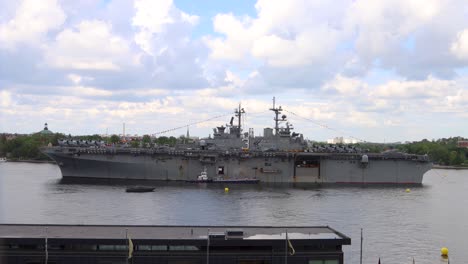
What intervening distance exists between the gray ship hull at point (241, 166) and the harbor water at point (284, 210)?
4.65m

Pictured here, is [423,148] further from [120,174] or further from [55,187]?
[55,187]

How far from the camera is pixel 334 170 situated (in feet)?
189

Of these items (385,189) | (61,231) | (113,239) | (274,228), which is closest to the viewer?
(113,239)

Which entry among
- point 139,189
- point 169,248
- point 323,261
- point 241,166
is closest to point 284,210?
point 139,189

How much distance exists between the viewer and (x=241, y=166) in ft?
187

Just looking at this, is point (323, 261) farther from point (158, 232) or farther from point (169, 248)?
point (158, 232)

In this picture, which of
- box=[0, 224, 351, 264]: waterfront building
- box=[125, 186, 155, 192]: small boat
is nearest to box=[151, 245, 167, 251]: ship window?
box=[0, 224, 351, 264]: waterfront building

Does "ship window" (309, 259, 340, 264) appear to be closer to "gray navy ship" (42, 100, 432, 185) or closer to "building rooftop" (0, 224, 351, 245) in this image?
"building rooftop" (0, 224, 351, 245)

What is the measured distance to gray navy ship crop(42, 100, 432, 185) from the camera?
5575 centimetres

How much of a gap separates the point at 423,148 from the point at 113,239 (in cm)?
11612

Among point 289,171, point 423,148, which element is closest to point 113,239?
point 289,171

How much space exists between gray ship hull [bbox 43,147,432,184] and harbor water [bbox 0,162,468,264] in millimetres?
4646

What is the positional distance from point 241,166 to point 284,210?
69.5 feet

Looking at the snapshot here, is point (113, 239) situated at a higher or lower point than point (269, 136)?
lower
